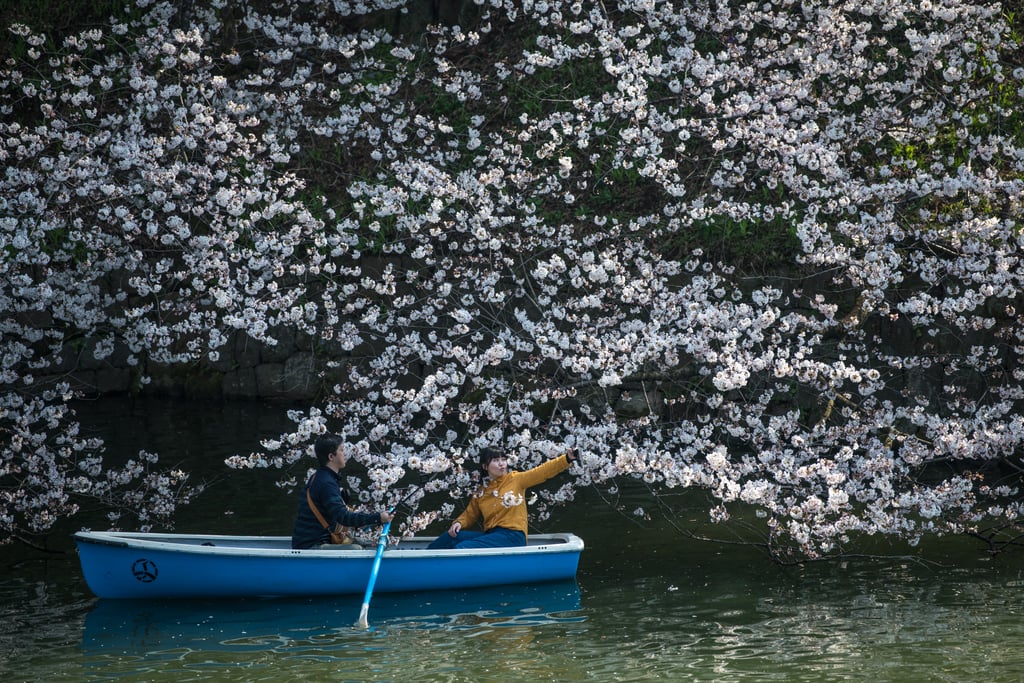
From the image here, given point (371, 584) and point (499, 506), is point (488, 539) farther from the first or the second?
point (371, 584)

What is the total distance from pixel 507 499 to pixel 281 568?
1.87m

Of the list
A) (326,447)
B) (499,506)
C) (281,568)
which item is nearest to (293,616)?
(281,568)

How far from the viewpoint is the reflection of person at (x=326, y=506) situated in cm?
877

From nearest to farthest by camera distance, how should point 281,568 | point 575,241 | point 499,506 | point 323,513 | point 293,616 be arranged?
point 293,616
point 281,568
point 323,513
point 499,506
point 575,241

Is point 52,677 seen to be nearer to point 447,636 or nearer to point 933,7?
point 447,636

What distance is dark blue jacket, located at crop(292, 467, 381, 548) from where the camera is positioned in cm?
877

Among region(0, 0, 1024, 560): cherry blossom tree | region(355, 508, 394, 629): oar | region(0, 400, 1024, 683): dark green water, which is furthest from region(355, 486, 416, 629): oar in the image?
region(0, 0, 1024, 560): cherry blossom tree

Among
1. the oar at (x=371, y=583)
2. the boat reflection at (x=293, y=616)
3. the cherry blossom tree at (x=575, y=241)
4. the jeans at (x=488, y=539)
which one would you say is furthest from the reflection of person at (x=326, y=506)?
the cherry blossom tree at (x=575, y=241)

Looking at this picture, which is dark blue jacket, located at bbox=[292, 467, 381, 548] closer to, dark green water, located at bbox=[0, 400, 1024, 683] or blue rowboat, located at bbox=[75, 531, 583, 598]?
blue rowboat, located at bbox=[75, 531, 583, 598]

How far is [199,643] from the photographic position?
310 inches

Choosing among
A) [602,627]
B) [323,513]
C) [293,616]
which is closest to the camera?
[602,627]

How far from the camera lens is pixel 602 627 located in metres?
8.06

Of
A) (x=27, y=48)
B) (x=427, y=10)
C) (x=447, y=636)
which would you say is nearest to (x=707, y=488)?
(x=447, y=636)

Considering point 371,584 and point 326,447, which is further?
point 326,447
